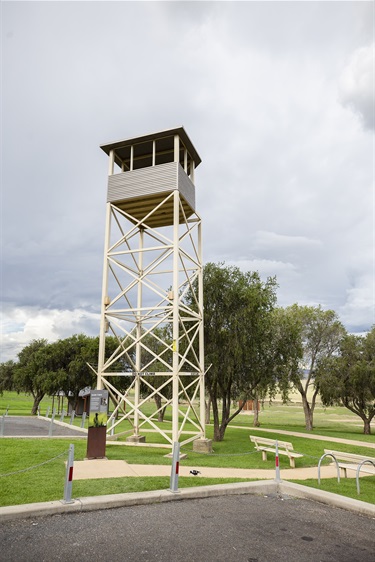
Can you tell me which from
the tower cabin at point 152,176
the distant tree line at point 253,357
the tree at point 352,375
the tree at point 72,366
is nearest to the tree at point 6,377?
the distant tree line at point 253,357

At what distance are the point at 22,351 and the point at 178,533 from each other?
143 feet

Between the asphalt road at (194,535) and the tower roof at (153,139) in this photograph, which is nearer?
the asphalt road at (194,535)

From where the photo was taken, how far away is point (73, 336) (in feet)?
142

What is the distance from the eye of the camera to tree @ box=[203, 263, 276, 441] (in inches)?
793

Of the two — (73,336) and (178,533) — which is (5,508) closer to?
(178,533)

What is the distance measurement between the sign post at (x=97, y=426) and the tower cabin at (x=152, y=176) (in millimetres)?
7100

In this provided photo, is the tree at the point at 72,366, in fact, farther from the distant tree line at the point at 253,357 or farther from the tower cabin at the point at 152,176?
the tower cabin at the point at 152,176

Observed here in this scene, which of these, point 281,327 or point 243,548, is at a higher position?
point 281,327

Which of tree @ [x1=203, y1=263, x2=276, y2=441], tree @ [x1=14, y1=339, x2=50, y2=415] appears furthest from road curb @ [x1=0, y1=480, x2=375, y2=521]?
tree @ [x1=14, y1=339, x2=50, y2=415]

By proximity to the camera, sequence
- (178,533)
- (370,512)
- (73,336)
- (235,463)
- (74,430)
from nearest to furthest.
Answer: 1. (178,533)
2. (370,512)
3. (235,463)
4. (74,430)
5. (73,336)

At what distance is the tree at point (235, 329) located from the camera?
2014 cm

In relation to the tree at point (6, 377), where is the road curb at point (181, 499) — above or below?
below

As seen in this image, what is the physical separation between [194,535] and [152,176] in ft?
44.9

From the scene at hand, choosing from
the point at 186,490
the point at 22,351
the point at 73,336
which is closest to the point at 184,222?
the point at 186,490
